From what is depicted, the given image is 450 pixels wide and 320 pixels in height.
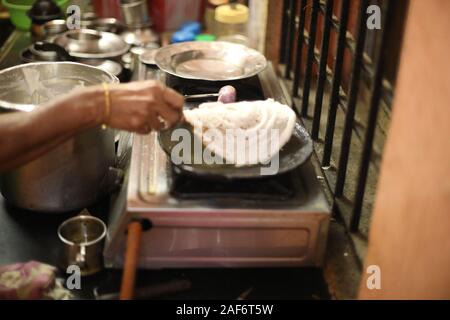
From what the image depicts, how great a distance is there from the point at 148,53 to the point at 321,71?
0.85 metres

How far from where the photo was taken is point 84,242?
1.53m

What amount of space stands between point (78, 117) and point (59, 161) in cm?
32

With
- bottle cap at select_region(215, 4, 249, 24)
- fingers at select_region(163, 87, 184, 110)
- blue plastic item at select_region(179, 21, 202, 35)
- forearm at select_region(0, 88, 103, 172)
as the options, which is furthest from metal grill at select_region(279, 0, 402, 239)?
blue plastic item at select_region(179, 21, 202, 35)

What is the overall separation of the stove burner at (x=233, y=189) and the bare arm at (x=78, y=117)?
A: 17 cm

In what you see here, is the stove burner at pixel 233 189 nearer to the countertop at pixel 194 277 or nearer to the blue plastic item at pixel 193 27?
the countertop at pixel 194 277

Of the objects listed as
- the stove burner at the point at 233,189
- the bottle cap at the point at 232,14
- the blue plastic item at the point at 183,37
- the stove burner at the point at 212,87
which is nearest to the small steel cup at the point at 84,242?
the stove burner at the point at 233,189

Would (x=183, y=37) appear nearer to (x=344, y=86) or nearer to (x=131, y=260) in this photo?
(x=344, y=86)

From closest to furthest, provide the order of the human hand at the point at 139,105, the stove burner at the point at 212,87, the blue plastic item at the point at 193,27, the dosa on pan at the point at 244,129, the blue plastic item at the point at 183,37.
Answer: the human hand at the point at 139,105 < the dosa on pan at the point at 244,129 < the stove burner at the point at 212,87 < the blue plastic item at the point at 183,37 < the blue plastic item at the point at 193,27

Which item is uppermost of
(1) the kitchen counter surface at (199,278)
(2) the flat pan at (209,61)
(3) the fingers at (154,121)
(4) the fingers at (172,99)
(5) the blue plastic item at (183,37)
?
(4) the fingers at (172,99)

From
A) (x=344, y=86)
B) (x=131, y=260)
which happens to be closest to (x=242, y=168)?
(x=131, y=260)

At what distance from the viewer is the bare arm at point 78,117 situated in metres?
1.26

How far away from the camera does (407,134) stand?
1.15 metres

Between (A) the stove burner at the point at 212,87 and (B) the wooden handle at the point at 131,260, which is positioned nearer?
(B) the wooden handle at the point at 131,260

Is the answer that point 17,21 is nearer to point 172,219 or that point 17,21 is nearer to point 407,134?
point 172,219
